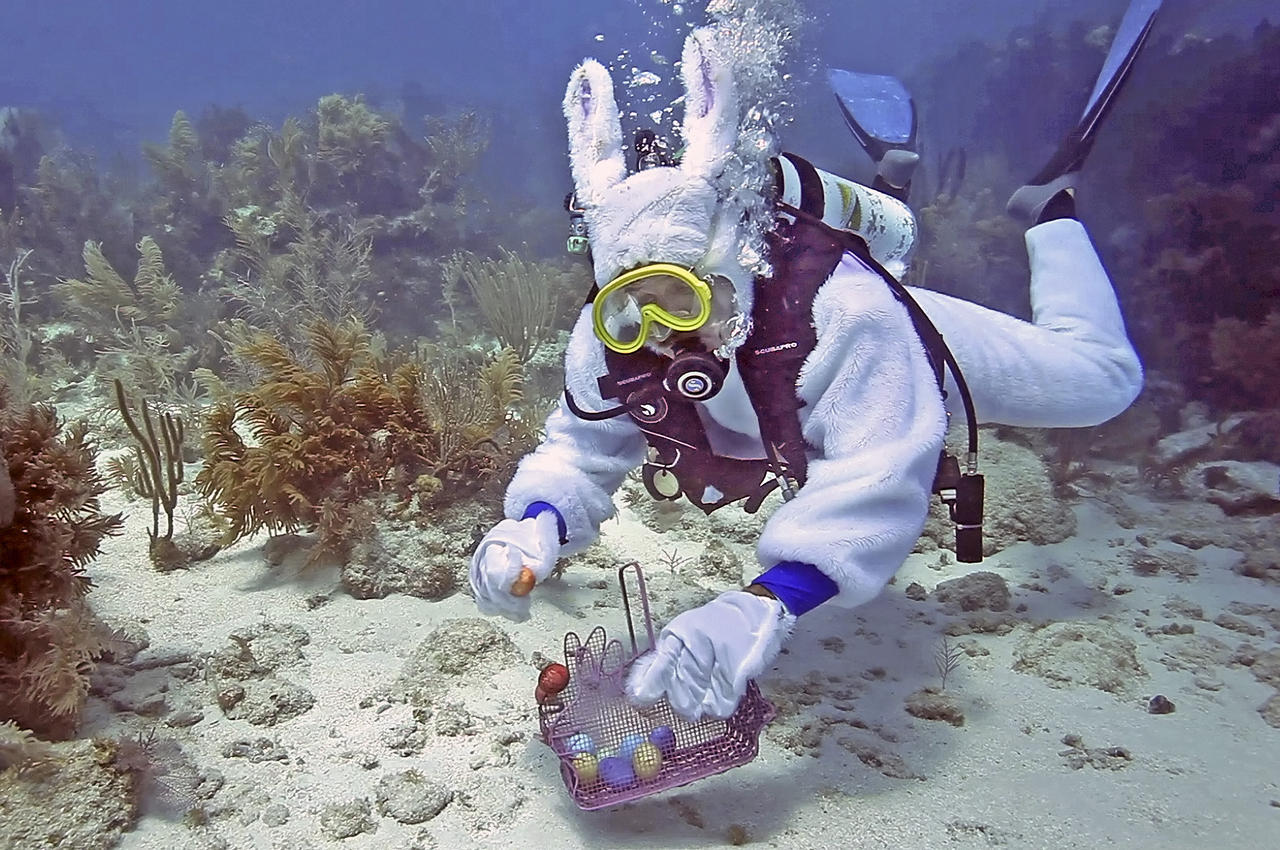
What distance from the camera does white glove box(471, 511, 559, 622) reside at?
2305 mm

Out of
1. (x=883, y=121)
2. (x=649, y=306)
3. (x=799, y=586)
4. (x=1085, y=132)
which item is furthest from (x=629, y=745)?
(x=883, y=121)

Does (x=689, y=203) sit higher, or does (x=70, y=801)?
(x=689, y=203)

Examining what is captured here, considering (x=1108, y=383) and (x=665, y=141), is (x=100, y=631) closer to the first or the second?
(x=665, y=141)

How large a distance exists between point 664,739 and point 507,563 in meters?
0.71

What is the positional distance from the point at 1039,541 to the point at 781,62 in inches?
129

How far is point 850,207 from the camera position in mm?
2646

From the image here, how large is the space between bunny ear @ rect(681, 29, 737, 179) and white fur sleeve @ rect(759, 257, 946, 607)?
1.69 feet

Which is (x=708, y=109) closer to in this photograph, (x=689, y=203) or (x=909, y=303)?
(x=689, y=203)

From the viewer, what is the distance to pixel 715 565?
13.2 feet

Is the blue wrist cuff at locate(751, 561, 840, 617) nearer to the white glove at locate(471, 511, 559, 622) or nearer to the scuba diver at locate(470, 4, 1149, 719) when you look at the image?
the scuba diver at locate(470, 4, 1149, 719)

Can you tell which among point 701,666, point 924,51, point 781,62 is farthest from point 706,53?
point 924,51

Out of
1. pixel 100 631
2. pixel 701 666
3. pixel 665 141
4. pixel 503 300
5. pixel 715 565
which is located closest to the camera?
pixel 701 666

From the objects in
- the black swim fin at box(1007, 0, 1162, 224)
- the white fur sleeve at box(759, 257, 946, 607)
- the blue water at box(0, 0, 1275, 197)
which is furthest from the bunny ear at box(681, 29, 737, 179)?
the blue water at box(0, 0, 1275, 197)

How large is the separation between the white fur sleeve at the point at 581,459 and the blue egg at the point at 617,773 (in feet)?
2.57
